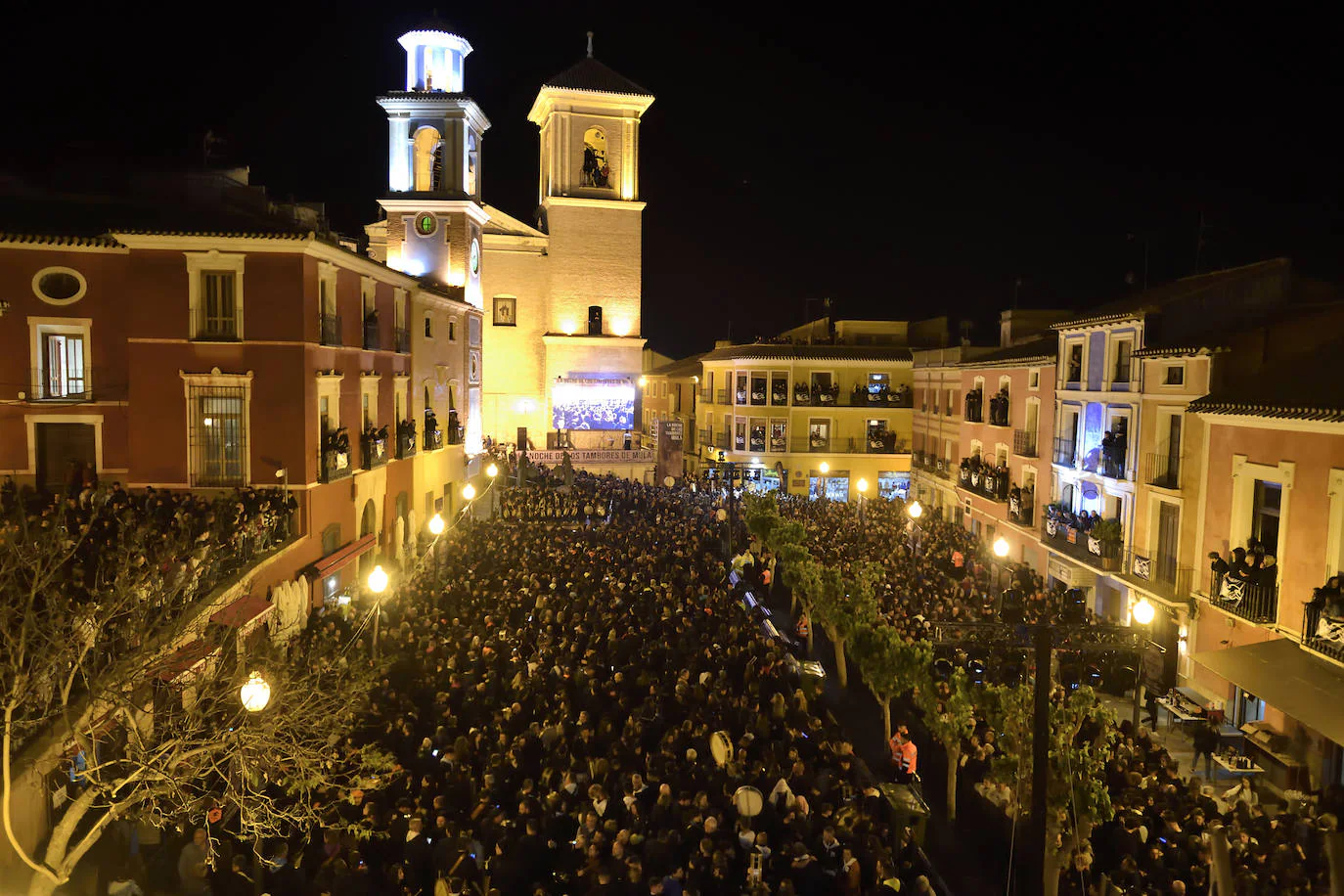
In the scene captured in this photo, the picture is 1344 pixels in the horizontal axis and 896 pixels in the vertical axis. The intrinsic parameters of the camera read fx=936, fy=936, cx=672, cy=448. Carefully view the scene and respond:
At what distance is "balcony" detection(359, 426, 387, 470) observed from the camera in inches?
899

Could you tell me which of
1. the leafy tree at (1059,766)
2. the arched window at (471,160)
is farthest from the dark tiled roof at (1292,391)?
the arched window at (471,160)

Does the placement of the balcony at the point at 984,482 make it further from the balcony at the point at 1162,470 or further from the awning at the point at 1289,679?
→ the awning at the point at 1289,679

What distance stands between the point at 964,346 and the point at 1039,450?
10737 millimetres

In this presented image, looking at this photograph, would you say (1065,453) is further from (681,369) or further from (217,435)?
(681,369)

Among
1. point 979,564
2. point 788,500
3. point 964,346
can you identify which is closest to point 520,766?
point 979,564

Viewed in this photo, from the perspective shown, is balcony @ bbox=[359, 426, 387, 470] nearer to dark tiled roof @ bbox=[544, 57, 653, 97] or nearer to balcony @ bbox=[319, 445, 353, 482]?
balcony @ bbox=[319, 445, 353, 482]

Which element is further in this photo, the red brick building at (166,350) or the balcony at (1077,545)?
the balcony at (1077,545)

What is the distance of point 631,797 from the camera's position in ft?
35.7

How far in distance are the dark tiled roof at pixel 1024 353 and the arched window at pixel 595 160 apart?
21530 mm

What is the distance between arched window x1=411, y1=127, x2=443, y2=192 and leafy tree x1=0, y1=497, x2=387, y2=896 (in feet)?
85.0

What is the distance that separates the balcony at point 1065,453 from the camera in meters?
26.3

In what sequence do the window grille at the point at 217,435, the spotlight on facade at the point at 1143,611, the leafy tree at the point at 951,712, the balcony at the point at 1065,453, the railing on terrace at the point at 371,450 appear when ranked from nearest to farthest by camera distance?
the leafy tree at the point at 951,712 < the spotlight on facade at the point at 1143,611 < the window grille at the point at 217,435 < the railing on terrace at the point at 371,450 < the balcony at the point at 1065,453

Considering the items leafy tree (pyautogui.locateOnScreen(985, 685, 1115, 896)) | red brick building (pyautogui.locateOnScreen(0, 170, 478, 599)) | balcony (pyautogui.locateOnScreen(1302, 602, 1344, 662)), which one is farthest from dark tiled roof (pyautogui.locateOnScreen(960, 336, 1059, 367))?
red brick building (pyautogui.locateOnScreen(0, 170, 478, 599))

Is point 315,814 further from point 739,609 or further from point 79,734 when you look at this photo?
point 739,609
